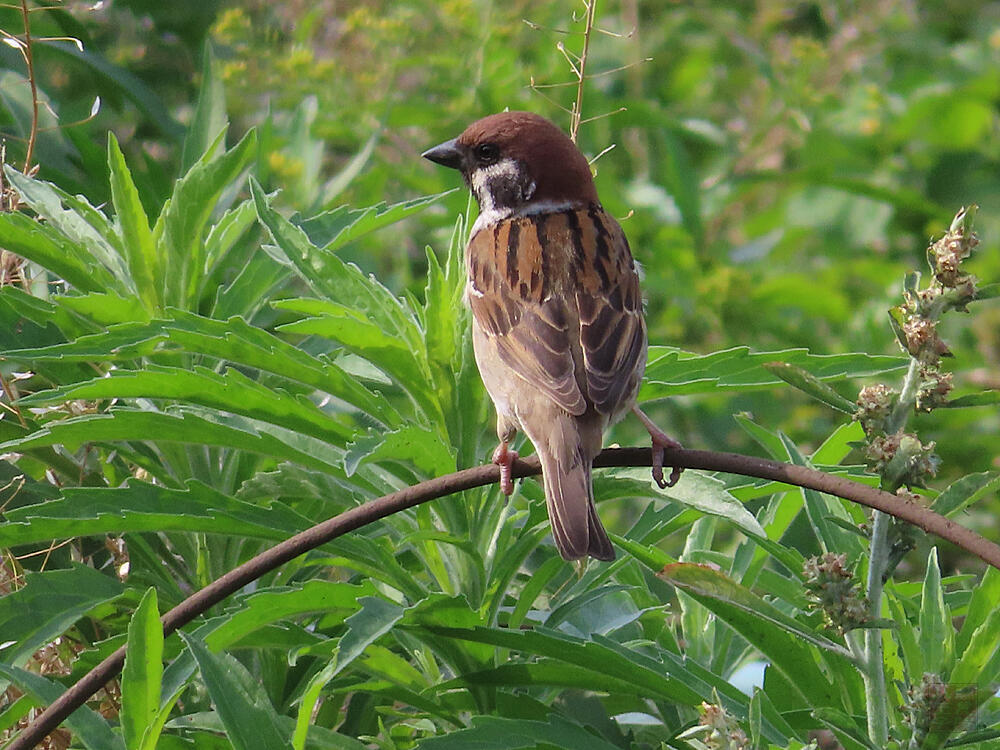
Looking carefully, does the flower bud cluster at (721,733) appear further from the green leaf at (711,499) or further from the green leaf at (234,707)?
the green leaf at (234,707)

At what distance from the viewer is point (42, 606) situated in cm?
199

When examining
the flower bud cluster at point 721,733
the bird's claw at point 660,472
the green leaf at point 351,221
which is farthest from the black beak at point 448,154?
the flower bud cluster at point 721,733

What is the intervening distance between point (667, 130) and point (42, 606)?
351cm

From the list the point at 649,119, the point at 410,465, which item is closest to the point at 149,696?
the point at 410,465

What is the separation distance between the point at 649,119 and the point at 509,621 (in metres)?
3.03

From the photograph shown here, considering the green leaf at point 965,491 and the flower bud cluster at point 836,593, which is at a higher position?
the green leaf at point 965,491

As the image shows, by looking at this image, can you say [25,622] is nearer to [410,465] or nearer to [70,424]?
[70,424]

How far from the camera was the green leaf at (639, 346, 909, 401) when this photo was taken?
213 cm

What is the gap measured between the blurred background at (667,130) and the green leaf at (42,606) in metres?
1.20

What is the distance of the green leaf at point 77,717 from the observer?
5.79 ft

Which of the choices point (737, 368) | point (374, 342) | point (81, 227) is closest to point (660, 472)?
point (737, 368)

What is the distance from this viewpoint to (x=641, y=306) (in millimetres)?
2939

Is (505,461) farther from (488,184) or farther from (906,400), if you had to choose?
(488,184)

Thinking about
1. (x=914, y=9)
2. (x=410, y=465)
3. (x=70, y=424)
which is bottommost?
(x=914, y=9)
